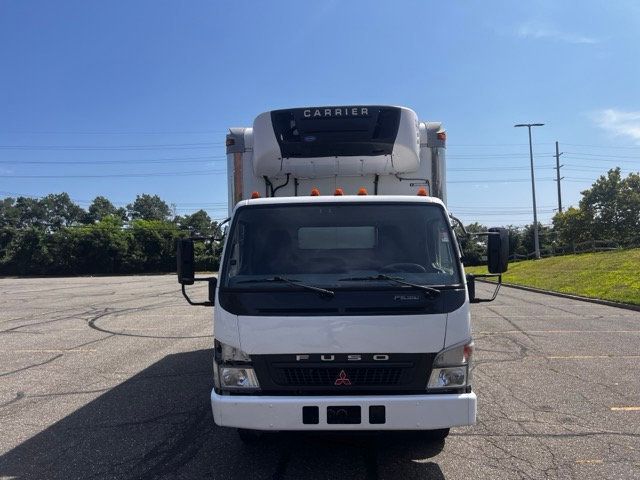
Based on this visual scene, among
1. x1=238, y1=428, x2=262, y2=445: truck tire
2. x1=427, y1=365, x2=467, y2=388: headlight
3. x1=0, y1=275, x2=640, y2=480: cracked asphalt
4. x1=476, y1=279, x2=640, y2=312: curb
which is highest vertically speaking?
x1=427, y1=365, x2=467, y2=388: headlight

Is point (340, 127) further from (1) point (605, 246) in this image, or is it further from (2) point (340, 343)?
(1) point (605, 246)

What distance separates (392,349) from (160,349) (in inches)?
271

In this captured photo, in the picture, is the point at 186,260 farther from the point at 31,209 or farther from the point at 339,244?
the point at 31,209

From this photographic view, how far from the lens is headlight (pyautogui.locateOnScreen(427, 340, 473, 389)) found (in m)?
3.98

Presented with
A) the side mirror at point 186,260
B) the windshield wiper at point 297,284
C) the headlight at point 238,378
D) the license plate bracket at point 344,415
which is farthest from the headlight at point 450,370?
the side mirror at point 186,260

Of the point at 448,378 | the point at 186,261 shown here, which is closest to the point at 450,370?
the point at 448,378

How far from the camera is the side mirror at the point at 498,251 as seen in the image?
4.78 meters

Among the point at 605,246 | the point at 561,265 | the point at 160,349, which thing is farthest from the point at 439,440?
the point at 605,246

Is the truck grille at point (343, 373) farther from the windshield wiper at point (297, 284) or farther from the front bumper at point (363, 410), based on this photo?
the windshield wiper at point (297, 284)

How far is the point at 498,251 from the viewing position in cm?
479

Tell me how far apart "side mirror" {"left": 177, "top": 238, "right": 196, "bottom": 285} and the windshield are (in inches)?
20.0

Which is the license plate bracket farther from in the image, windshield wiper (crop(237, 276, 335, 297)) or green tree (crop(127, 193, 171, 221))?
green tree (crop(127, 193, 171, 221))

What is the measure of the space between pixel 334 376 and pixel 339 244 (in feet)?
3.61

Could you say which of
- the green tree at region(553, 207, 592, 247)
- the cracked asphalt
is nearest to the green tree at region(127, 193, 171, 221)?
the green tree at region(553, 207, 592, 247)
